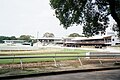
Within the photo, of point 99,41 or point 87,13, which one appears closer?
point 87,13

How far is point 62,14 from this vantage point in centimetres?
2133

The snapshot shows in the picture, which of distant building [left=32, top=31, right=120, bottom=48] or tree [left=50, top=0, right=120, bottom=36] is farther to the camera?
distant building [left=32, top=31, right=120, bottom=48]

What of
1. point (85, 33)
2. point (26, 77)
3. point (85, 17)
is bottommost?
point (26, 77)

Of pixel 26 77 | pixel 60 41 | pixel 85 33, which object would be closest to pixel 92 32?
pixel 85 33

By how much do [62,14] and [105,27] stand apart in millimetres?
4628

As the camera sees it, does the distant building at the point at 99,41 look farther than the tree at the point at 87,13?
Yes

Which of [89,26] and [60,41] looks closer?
[89,26]

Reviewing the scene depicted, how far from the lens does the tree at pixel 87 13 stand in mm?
19812

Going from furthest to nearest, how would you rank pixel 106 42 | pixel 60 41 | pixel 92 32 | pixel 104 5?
pixel 60 41 < pixel 106 42 < pixel 92 32 < pixel 104 5

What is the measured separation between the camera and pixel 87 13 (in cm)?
2130


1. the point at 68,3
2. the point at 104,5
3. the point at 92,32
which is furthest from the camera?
the point at 92,32

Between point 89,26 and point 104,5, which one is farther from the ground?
point 104,5

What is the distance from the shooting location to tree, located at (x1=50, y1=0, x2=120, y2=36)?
19.8 m

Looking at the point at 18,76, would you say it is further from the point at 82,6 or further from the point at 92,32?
the point at 92,32
